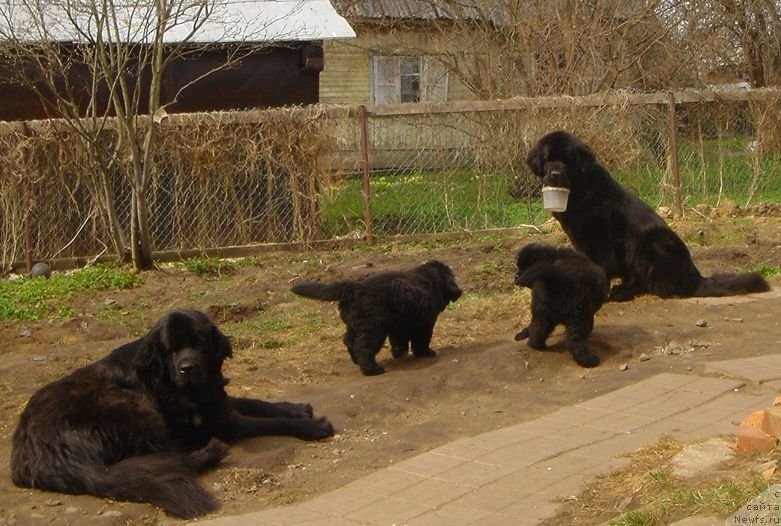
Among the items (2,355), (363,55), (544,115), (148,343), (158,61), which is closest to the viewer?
(148,343)

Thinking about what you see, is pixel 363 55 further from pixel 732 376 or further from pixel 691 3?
pixel 732 376

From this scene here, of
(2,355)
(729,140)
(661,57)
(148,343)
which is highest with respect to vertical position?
(661,57)

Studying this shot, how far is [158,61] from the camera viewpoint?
13.7 meters

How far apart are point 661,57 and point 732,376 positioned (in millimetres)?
17926

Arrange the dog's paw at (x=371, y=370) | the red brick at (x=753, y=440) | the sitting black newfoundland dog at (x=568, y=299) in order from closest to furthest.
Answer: the red brick at (x=753, y=440), the sitting black newfoundland dog at (x=568, y=299), the dog's paw at (x=371, y=370)

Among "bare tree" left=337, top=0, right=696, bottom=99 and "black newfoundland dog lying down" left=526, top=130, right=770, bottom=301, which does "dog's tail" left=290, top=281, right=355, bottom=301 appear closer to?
"black newfoundland dog lying down" left=526, top=130, right=770, bottom=301

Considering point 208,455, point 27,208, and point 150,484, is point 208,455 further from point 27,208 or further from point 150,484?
point 27,208

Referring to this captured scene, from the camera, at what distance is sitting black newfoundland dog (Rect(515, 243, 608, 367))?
27.3 feet

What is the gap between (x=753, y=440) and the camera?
5.53 meters

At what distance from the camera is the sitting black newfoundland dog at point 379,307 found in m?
8.40

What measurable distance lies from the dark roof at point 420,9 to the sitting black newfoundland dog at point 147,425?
17076 mm

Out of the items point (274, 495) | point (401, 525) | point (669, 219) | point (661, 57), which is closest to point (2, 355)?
point (274, 495)

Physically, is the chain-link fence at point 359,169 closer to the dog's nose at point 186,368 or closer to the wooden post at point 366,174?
the wooden post at point 366,174

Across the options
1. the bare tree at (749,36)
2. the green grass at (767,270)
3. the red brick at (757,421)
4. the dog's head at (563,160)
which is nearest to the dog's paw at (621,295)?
the dog's head at (563,160)
